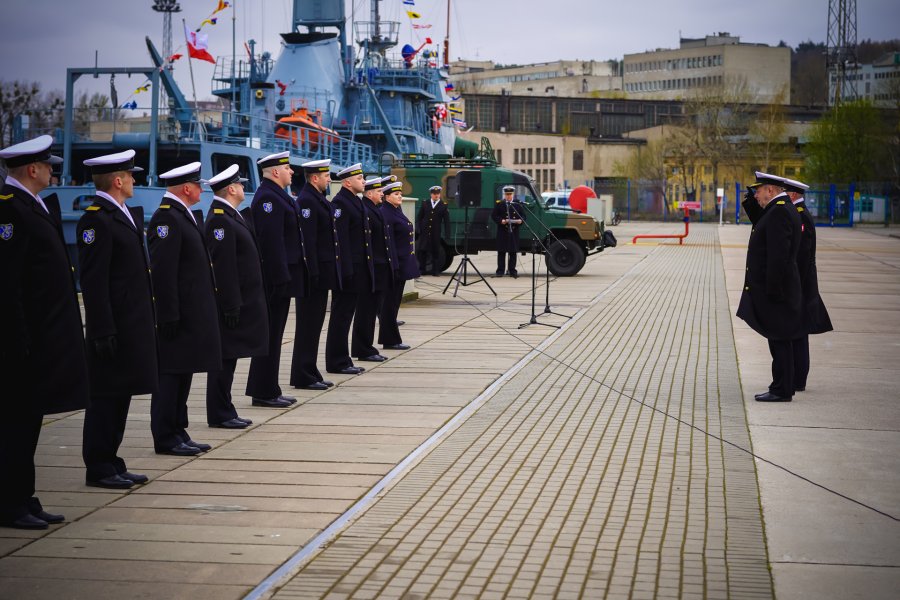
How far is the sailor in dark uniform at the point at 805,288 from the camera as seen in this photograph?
1070cm

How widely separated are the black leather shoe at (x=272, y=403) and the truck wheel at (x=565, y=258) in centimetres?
1839

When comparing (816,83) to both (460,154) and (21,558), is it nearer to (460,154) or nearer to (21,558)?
(460,154)

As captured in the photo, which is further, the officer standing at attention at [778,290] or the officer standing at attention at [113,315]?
the officer standing at attention at [778,290]

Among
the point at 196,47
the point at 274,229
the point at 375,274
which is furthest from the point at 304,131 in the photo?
the point at 274,229

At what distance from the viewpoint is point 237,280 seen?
8.88 metres

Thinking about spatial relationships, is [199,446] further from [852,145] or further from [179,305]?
[852,145]

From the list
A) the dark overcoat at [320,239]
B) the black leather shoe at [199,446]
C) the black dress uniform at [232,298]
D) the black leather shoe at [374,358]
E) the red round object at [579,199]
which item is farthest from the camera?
the red round object at [579,199]

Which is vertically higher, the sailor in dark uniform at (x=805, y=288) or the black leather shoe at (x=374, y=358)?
the sailor in dark uniform at (x=805, y=288)

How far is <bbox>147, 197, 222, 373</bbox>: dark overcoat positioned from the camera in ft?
26.3

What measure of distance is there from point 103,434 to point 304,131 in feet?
100

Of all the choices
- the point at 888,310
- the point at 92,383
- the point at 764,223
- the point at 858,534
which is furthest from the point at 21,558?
the point at 888,310

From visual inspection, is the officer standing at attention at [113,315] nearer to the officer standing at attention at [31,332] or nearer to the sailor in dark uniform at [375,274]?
the officer standing at attention at [31,332]

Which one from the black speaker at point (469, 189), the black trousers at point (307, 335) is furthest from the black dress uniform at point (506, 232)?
the black trousers at point (307, 335)

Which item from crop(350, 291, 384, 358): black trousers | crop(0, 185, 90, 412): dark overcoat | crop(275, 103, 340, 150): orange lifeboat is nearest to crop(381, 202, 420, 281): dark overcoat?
crop(350, 291, 384, 358): black trousers
